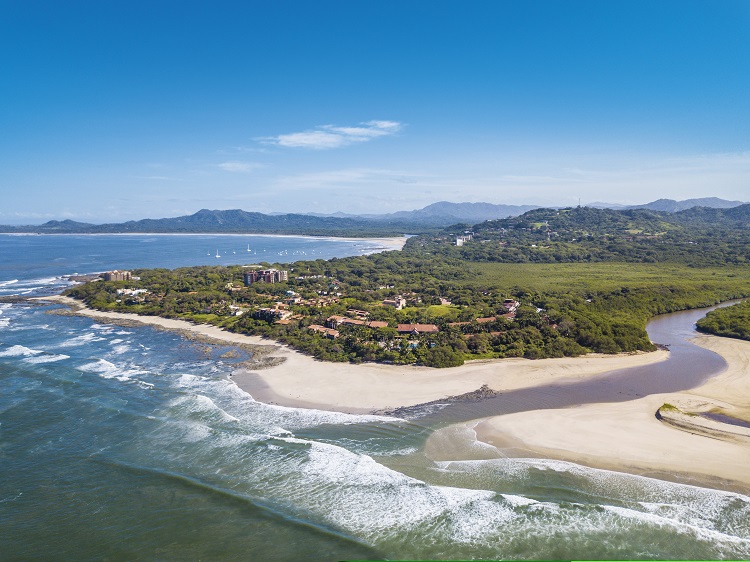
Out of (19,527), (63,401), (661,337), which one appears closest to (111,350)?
(63,401)

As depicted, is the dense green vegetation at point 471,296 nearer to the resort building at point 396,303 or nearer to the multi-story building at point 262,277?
the resort building at point 396,303

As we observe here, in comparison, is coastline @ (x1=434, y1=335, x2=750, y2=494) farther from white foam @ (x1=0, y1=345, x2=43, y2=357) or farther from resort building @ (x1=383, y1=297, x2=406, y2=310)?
white foam @ (x1=0, y1=345, x2=43, y2=357)

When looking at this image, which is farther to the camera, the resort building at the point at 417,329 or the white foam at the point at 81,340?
the white foam at the point at 81,340

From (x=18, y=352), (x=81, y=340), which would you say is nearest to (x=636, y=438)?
(x=81, y=340)

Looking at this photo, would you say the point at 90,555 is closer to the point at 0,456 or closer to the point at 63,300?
the point at 0,456

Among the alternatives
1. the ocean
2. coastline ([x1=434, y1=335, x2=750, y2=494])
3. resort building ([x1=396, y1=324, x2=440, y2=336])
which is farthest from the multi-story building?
coastline ([x1=434, y1=335, x2=750, y2=494])

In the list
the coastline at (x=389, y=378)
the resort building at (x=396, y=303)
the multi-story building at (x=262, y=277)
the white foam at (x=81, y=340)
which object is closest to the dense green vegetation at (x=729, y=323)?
the coastline at (x=389, y=378)
